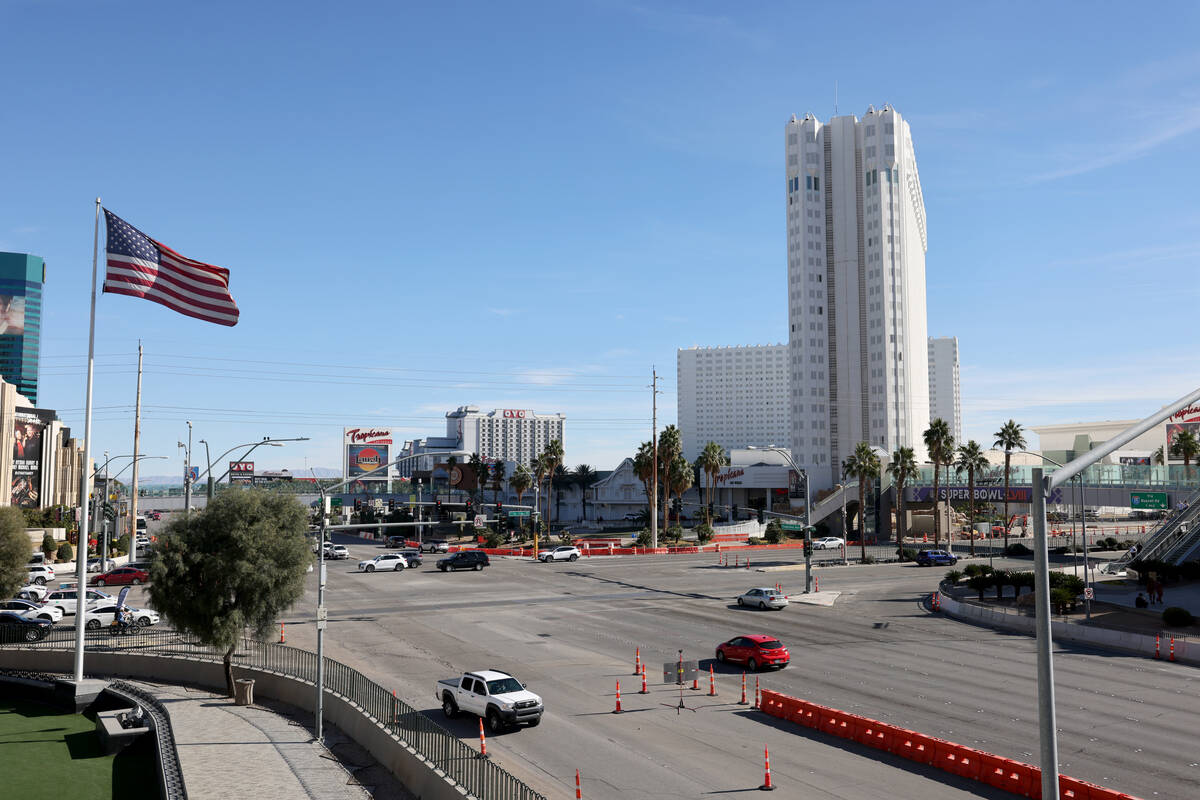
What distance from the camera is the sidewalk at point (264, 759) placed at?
63.6 ft

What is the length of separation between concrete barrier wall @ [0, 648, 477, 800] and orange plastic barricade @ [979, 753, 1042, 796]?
37.0 feet

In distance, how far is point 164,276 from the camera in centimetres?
2781

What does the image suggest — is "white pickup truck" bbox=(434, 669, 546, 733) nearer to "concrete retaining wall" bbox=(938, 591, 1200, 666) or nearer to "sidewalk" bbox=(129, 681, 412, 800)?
"sidewalk" bbox=(129, 681, 412, 800)

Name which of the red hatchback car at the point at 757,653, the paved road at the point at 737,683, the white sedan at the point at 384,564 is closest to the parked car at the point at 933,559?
the paved road at the point at 737,683

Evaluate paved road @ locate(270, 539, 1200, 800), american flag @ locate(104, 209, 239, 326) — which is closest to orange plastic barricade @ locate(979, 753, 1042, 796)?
paved road @ locate(270, 539, 1200, 800)

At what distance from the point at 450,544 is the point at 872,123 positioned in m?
111

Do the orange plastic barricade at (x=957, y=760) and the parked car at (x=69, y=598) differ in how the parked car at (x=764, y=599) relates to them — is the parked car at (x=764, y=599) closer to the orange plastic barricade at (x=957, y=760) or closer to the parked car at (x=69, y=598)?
the orange plastic barricade at (x=957, y=760)

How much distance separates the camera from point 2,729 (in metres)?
27.2

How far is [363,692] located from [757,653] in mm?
13897

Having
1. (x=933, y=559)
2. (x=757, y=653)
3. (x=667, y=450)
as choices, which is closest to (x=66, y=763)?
(x=757, y=653)

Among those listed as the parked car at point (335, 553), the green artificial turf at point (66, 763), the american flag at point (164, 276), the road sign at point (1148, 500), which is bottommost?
the green artificial turf at point (66, 763)

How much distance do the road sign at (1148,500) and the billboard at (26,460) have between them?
107840 millimetres

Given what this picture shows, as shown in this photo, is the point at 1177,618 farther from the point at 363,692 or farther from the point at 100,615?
the point at 100,615

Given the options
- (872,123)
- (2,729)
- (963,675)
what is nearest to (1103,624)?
(963,675)
